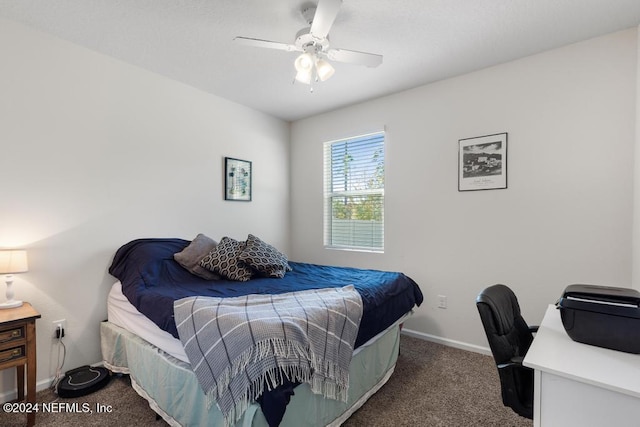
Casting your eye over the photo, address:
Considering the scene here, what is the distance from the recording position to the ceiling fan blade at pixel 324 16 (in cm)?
157

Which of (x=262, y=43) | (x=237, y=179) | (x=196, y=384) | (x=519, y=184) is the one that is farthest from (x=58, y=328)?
(x=519, y=184)

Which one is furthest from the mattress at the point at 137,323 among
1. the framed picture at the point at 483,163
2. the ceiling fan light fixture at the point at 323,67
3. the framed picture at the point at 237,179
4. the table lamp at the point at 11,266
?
the framed picture at the point at 483,163

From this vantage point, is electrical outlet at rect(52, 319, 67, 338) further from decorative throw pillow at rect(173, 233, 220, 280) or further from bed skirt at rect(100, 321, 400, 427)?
decorative throw pillow at rect(173, 233, 220, 280)

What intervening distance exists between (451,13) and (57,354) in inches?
147

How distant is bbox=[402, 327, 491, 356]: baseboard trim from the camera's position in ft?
9.12

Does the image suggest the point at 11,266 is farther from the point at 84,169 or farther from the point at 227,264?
the point at 227,264

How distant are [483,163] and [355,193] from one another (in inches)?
56.7

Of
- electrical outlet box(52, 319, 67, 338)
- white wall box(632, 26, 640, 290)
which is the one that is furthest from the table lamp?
white wall box(632, 26, 640, 290)

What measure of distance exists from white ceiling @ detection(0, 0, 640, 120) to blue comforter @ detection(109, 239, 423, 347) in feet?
5.35

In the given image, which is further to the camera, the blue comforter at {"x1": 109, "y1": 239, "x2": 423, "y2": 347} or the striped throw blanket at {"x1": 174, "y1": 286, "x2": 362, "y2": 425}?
the blue comforter at {"x1": 109, "y1": 239, "x2": 423, "y2": 347}

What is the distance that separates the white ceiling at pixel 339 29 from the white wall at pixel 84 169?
23cm

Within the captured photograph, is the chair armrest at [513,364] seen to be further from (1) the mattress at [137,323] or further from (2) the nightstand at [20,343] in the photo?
(2) the nightstand at [20,343]

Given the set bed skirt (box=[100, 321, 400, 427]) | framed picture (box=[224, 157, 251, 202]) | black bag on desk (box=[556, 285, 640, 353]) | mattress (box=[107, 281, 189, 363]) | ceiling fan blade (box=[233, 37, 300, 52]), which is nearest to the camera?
black bag on desk (box=[556, 285, 640, 353])

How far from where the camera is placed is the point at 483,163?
9.16 feet
